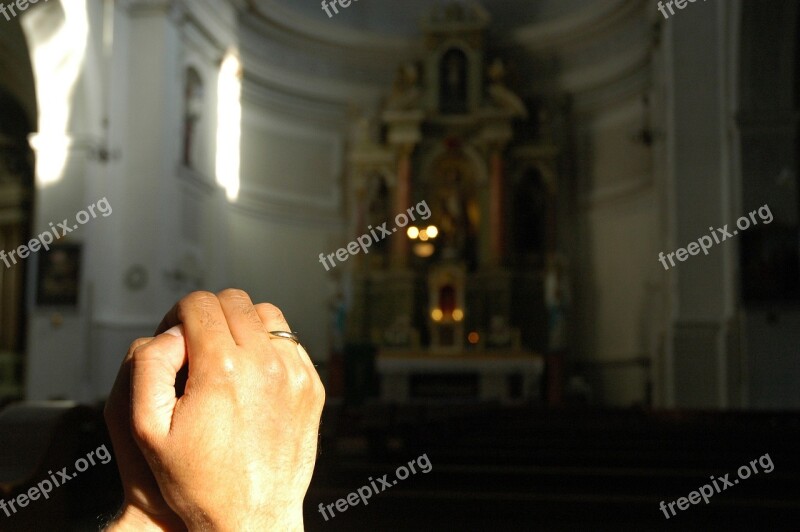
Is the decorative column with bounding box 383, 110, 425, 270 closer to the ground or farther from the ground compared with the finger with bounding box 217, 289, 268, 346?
farther from the ground

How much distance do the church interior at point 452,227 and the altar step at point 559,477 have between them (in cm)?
2

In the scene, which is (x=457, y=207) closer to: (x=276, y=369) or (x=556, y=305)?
(x=556, y=305)

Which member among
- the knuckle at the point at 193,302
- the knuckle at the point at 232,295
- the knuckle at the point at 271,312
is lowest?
the knuckle at the point at 271,312

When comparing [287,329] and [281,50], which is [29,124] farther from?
[287,329]

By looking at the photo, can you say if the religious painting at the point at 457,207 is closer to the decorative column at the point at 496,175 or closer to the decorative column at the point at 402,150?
the decorative column at the point at 496,175

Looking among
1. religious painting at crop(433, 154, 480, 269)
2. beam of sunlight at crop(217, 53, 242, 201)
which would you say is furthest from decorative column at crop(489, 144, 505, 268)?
beam of sunlight at crop(217, 53, 242, 201)

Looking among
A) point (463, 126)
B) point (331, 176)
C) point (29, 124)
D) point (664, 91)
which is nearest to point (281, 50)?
point (331, 176)

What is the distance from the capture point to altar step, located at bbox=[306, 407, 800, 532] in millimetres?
2510

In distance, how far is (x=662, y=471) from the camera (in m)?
3.45

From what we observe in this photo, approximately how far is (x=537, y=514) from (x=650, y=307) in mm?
10250

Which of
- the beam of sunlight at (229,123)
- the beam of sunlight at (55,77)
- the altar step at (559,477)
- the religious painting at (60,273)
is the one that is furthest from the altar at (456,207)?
the altar step at (559,477)

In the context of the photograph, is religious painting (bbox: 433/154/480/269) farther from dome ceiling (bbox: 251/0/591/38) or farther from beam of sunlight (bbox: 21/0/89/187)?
beam of sunlight (bbox: 21/0/89/187)

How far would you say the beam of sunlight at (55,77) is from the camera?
29.8 feet

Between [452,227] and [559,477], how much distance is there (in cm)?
1086
